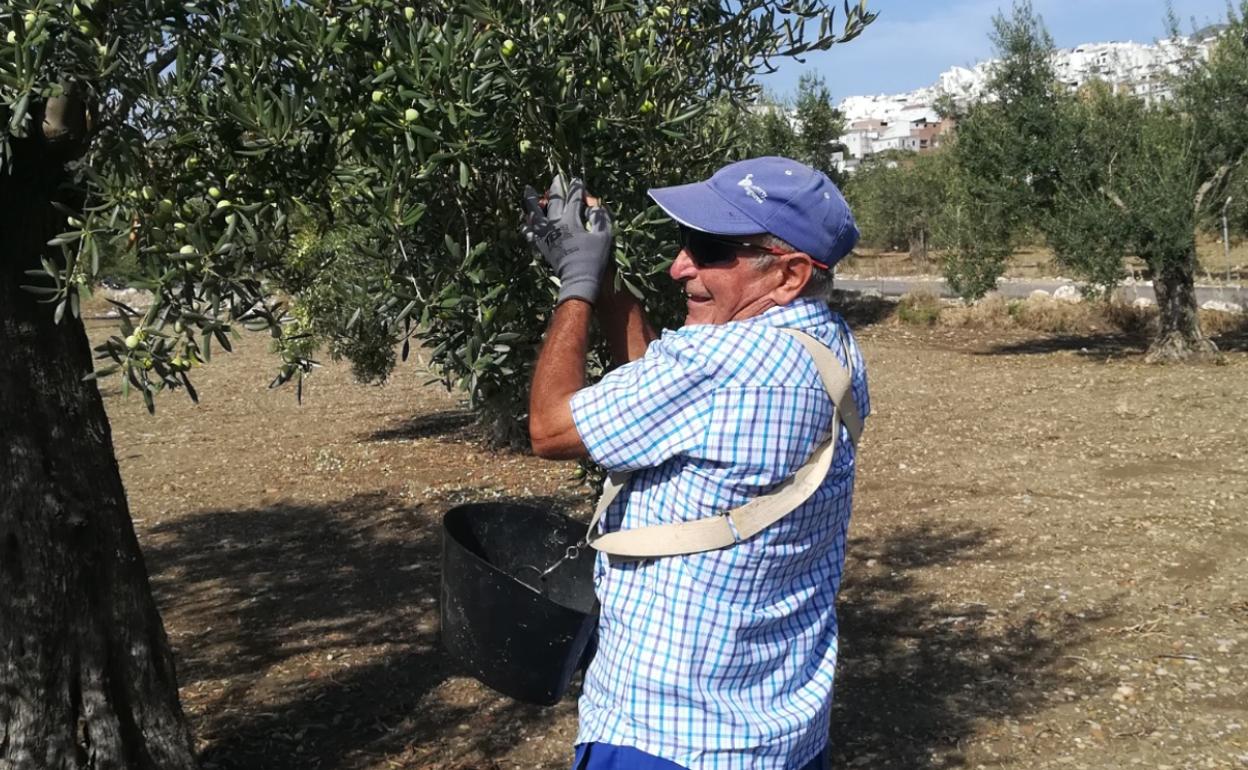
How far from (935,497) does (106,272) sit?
7446 mm

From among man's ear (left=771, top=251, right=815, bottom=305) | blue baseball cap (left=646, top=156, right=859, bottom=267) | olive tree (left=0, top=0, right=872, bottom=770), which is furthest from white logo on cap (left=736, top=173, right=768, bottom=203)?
olive tree (left=0, top=0, right=872, bottom=770)

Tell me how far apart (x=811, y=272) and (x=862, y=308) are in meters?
23.2

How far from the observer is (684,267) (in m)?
2.33

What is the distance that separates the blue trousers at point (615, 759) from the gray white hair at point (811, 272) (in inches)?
36.8

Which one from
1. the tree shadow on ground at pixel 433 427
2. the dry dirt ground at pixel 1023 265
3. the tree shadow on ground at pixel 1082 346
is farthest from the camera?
the dry dirt ground at pixel 1023 265

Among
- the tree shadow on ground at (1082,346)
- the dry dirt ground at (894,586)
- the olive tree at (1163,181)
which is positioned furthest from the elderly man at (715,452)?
the tree shadow on ground at (1082,346)

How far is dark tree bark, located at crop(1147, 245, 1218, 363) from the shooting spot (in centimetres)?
1664

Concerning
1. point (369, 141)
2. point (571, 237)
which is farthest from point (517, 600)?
point (369, 141)

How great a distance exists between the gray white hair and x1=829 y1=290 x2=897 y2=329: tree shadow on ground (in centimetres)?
2131

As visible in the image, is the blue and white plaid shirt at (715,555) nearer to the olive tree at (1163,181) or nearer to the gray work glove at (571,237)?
the gray work glove at (571,237)

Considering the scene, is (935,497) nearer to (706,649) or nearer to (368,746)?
(368,746)

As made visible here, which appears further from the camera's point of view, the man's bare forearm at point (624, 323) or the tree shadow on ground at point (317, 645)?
the tree shadow on ground at point (317, 645)

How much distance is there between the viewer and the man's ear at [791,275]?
2.26 metres

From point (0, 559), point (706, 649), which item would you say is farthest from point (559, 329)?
point (0, 559)
